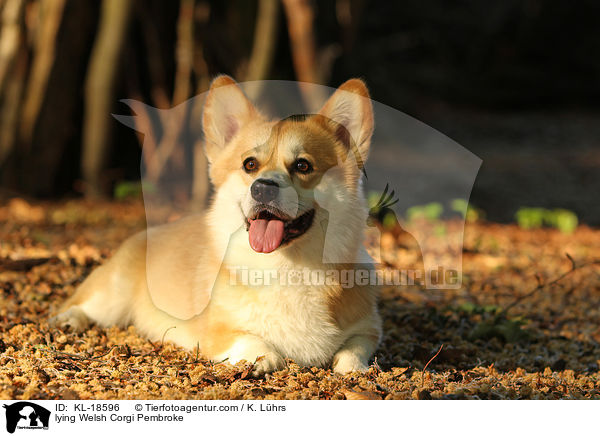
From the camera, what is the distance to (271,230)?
317 cm

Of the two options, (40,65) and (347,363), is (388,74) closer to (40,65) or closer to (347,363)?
(40,65)

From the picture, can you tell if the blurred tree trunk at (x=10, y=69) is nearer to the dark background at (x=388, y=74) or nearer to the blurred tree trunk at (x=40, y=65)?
the dark background at (x=388, y=74)

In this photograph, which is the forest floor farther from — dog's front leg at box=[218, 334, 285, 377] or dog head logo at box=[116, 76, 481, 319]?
dog head logo at box=[116, 76, 481, 319]

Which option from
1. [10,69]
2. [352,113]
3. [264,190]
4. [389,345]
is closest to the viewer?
[264,190]

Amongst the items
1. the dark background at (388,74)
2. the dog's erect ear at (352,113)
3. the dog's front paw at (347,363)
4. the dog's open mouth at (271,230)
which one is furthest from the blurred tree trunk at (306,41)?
the dog's front paw at (347,363)

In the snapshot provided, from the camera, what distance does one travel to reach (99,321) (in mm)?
4062

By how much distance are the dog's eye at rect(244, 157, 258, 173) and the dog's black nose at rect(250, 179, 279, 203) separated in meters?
0.26

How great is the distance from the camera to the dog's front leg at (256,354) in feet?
10.1

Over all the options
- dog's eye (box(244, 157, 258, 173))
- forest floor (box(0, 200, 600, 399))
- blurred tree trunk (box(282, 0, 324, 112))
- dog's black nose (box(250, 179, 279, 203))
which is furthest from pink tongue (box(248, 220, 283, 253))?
blurred tree trunk (box(282, 0, 324, 112))

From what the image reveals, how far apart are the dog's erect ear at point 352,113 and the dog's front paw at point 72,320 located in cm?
196

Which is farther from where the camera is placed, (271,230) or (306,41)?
(306,41)

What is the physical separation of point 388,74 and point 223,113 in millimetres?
13546
